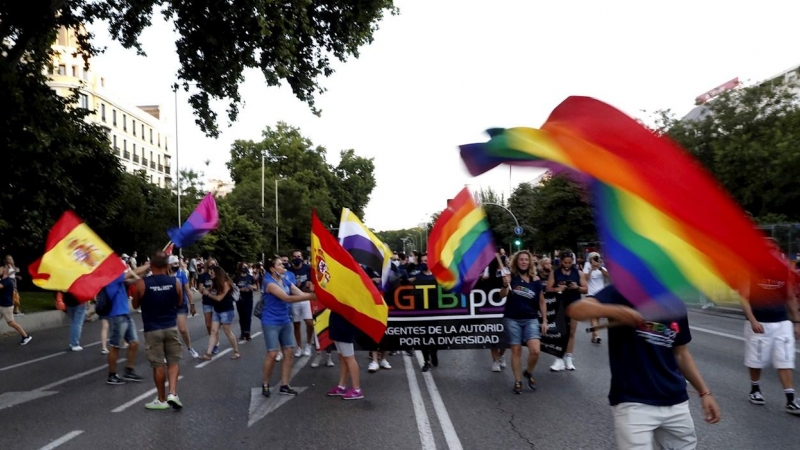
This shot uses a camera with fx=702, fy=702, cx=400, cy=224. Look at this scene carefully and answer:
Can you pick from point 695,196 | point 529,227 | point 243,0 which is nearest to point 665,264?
point 695,196

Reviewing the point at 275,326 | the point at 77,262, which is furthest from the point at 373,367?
the point at 77,262

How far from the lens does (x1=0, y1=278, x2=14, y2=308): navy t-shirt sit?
14625 millimetres

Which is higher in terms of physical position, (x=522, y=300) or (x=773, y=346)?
(x=522, y=300)

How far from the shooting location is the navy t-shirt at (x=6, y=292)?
1462 centimetres

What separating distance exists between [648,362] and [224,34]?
1416cm

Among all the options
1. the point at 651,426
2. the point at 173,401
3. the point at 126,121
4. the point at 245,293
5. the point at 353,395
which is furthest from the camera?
the point at 126,121

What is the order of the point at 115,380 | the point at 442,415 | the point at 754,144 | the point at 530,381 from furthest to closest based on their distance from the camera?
1. the point at 754,144
2. the point at 115,380
3. the point at 530,381
4. the point at 442,415

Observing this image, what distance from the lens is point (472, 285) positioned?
Answer: 392 inches

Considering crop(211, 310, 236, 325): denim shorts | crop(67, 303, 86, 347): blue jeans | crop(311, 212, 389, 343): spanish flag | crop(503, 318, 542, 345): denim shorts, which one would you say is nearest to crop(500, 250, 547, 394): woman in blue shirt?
crop(503, 318, 542, 345): denim shorts

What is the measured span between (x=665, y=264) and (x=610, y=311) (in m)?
0.52

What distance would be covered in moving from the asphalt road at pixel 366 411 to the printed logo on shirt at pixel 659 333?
2608 millimetres

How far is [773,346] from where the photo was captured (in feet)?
23.9

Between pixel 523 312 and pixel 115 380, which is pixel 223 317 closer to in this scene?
pixel 115 380

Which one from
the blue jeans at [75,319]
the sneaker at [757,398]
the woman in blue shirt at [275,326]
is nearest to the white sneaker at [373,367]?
the woman in blue shirt at [275,326]
